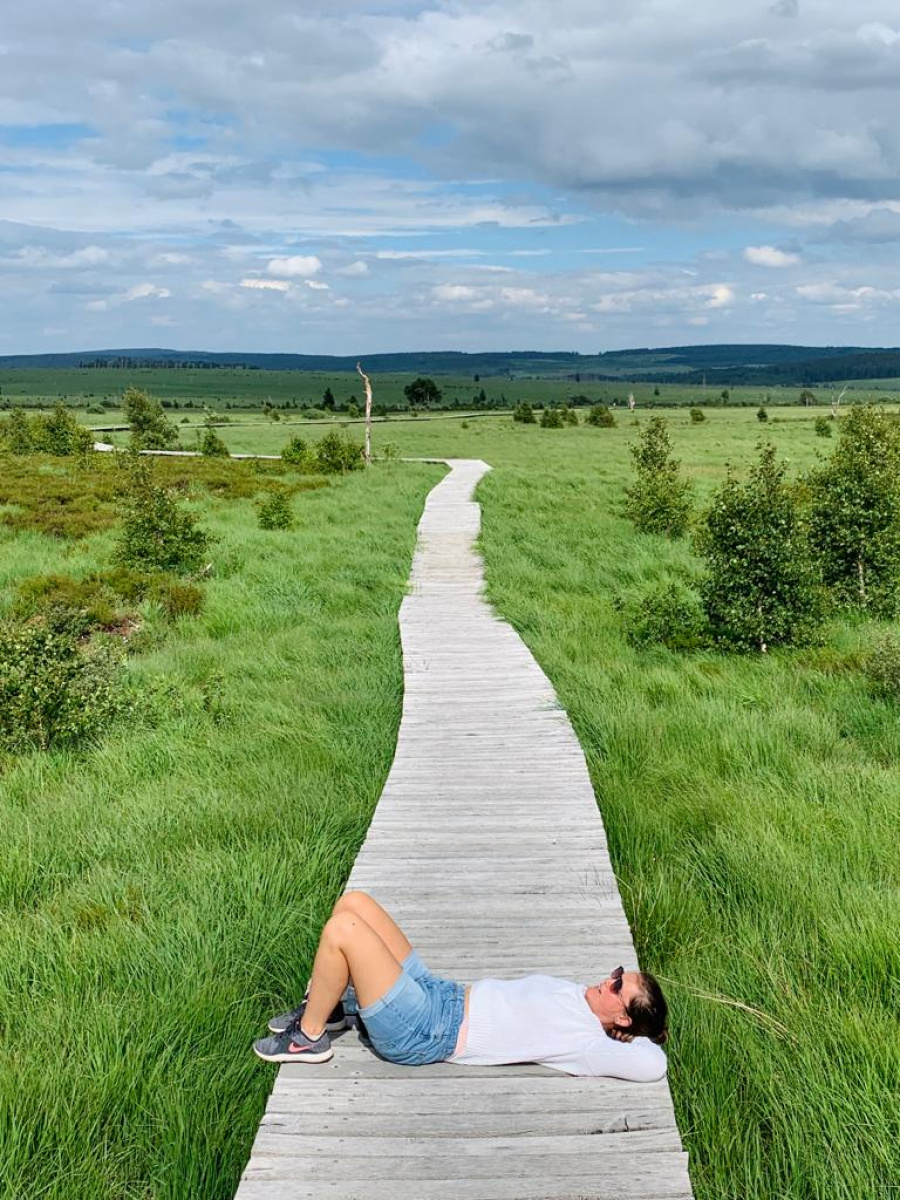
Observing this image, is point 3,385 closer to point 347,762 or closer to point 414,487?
point 414,487

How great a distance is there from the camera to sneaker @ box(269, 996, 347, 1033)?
336 centimetres

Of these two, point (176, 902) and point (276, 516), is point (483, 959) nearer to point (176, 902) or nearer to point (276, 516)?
point (176, 902)

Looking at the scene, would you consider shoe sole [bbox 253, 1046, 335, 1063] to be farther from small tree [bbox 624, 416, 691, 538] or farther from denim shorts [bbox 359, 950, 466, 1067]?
small tree [bbox 624, 416, 691, 538]

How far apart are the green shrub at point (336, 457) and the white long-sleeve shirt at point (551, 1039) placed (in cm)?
3069

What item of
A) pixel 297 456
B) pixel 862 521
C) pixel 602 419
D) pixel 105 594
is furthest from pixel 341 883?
pixel 602 419

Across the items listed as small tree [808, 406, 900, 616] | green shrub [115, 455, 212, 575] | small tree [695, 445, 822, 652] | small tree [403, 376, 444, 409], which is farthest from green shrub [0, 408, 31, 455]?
small tree [403, 376, 444, 409]

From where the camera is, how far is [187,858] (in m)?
4.86

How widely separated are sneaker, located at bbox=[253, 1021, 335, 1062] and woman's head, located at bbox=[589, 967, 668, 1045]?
1.10 m

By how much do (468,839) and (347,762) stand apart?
1580mm

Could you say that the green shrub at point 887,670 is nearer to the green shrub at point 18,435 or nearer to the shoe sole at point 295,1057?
the shoe sole at point 295,1057

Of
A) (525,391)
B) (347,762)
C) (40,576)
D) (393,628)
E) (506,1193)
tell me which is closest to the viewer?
(506,1193)

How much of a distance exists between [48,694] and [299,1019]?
4.93m

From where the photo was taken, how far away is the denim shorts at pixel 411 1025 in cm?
323

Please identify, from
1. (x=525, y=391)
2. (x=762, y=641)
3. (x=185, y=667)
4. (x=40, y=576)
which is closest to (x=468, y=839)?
(x=185, y=667)
